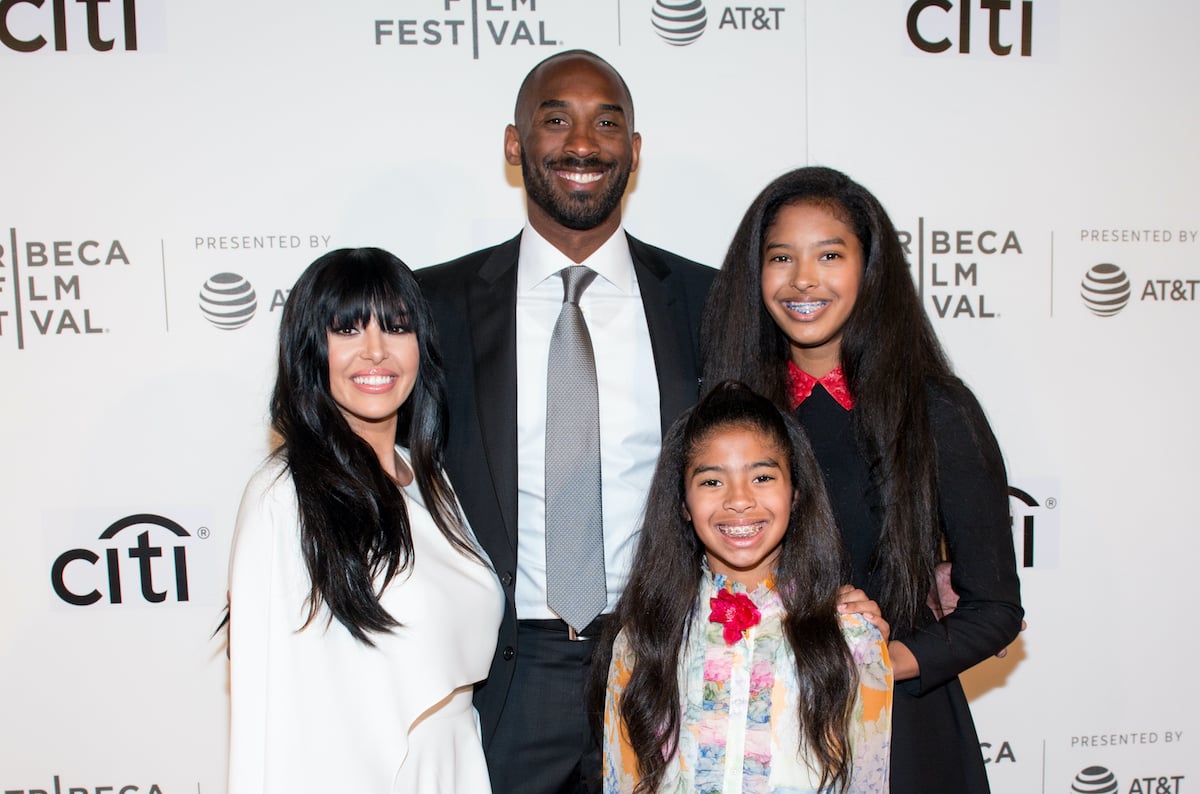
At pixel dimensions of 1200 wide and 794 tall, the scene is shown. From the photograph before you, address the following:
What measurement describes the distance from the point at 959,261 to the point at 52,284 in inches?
121

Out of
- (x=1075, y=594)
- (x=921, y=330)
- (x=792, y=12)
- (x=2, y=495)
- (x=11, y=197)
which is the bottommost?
(x=1075, y=594)

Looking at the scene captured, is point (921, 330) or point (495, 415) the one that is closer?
point (921, 330)

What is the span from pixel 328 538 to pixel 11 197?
210 cm

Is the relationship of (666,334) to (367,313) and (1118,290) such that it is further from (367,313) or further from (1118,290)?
(1118,290)

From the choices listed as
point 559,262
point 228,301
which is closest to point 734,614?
point 559,262

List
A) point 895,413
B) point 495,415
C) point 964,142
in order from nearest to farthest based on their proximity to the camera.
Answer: point 895,413
point 495,415
point 964,142

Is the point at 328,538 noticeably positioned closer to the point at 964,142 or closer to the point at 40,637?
the point at 40,637

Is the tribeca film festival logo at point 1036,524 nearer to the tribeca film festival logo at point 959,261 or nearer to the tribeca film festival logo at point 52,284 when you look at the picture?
the tribeca film festival logo at point 959,261

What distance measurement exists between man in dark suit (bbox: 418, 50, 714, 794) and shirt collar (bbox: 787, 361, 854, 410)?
1.10ft

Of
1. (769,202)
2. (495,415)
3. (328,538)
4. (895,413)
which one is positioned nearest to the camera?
(328,538)

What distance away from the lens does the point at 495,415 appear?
2.16 m

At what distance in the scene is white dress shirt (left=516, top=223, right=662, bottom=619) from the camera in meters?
2.18

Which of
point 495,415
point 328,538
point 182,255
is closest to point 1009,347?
point 495,415

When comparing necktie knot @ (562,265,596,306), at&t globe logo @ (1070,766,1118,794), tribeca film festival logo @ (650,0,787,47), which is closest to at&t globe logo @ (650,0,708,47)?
tribeca film festival logo @ (650,0,787,47)
